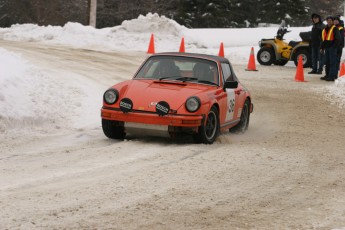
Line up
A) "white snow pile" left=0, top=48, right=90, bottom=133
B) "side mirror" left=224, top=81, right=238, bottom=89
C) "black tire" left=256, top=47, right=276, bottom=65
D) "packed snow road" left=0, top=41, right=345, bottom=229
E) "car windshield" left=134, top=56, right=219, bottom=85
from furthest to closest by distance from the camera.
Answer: "black tire" left=256, top=47, right=276, bottom=65 < "white snow pile" left=0, top=48, right=90, bottom=133 < "car windshield" left=134, top=56, right=219, bottom=85 < "side mirror" left=224, top=81, right=238, bottom=89 < "packed snow road" left=0, top=41, right=345, bottom=229

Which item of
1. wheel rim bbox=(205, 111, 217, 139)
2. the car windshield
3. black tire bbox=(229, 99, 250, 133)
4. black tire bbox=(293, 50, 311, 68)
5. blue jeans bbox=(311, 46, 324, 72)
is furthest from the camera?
black tire bbox=(293, 50, 311, 68)

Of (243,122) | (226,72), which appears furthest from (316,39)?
(226,72)

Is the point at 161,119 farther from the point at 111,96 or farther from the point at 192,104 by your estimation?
the point at 111,96

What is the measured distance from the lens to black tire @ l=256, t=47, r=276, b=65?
2659 centimetres

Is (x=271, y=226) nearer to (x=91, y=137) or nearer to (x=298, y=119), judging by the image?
(x=91, y=137)

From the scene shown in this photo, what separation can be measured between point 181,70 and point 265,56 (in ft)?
50.1

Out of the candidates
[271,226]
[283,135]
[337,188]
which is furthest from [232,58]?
[271,226]

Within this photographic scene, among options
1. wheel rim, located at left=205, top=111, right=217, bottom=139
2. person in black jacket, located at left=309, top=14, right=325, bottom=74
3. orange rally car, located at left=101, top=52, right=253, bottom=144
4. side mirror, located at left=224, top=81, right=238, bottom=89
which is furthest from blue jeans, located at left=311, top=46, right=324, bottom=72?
wheel rim, located at left=205, top=111, right=217, bottom=139

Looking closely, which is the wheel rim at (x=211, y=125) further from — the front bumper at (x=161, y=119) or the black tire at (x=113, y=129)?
the black tire at (x=113, y=129)

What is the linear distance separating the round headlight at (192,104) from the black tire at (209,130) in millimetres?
288

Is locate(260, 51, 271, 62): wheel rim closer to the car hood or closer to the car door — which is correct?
the car door

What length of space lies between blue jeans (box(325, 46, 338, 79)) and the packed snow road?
737cm

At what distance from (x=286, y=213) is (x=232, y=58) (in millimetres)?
21043

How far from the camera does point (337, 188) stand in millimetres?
8523
